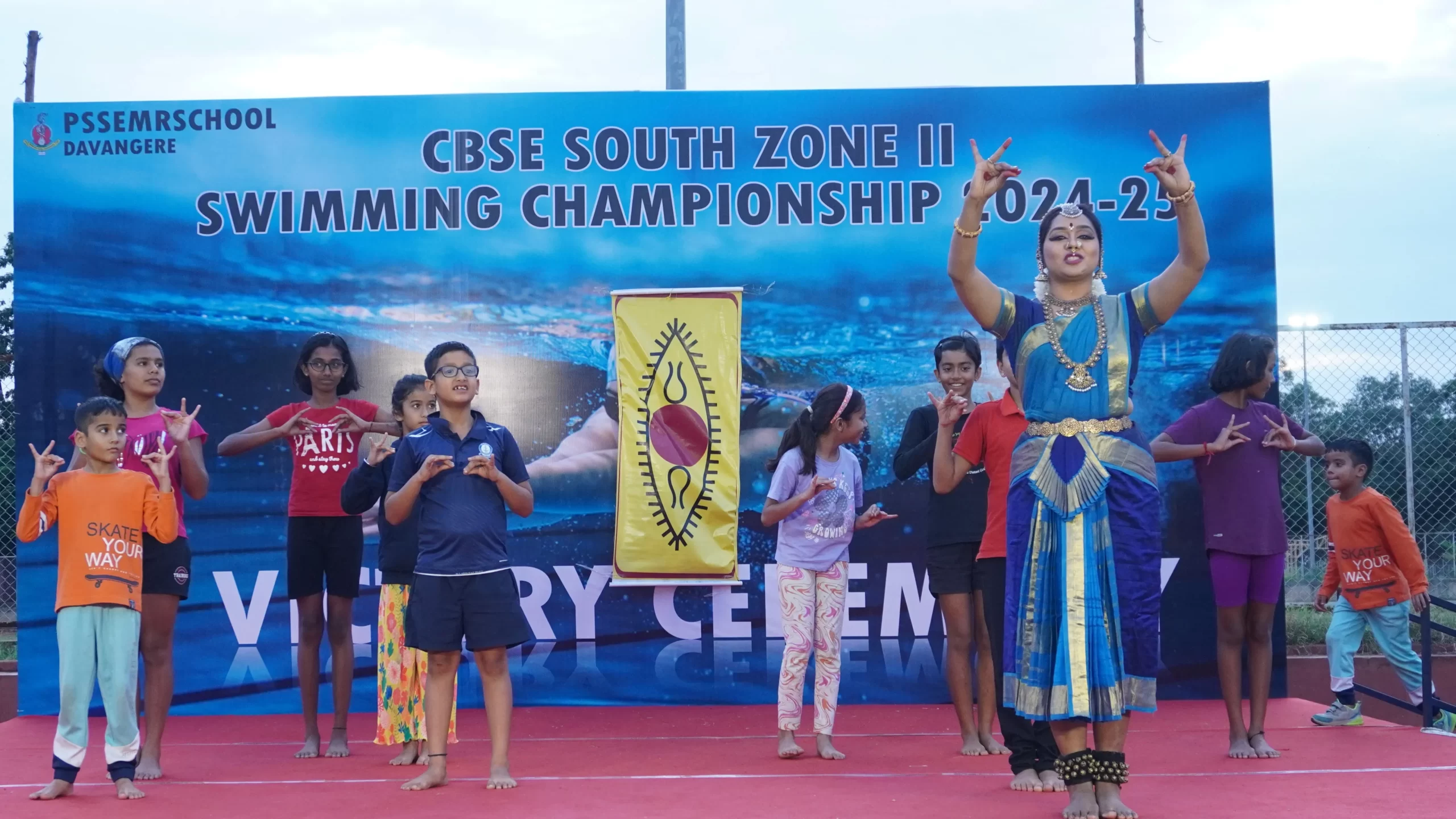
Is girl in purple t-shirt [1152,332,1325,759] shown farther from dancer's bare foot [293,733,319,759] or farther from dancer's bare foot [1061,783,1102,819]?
dancer's bare foot [293,733,319,759]

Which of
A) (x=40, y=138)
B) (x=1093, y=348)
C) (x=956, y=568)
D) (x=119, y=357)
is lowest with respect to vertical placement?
(x=956, y=568)

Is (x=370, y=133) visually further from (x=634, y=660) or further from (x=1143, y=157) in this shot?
(x=1143, y=157)

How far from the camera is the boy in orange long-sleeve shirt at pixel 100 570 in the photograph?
4992mm

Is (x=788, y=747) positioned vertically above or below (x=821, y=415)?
below

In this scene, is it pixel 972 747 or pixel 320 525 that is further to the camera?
pixel 320 525

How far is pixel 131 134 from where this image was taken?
750 centimetres

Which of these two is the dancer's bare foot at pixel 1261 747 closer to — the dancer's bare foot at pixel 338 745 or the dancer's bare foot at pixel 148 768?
the dancer's bare foot at pixel 338 745

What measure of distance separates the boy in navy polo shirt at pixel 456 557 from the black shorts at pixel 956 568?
1.71 metres

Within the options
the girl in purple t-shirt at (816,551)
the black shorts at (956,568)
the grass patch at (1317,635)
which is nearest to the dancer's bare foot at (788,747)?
the girl in purple t-shirt at (816,551)

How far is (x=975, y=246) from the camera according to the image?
13.5ft

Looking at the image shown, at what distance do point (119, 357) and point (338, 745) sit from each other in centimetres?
188

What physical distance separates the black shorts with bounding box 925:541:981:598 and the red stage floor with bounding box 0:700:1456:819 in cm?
69

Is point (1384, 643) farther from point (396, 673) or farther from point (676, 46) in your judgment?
point (676, 46)

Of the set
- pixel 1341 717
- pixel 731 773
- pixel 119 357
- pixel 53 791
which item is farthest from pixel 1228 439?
pixel 53 791
